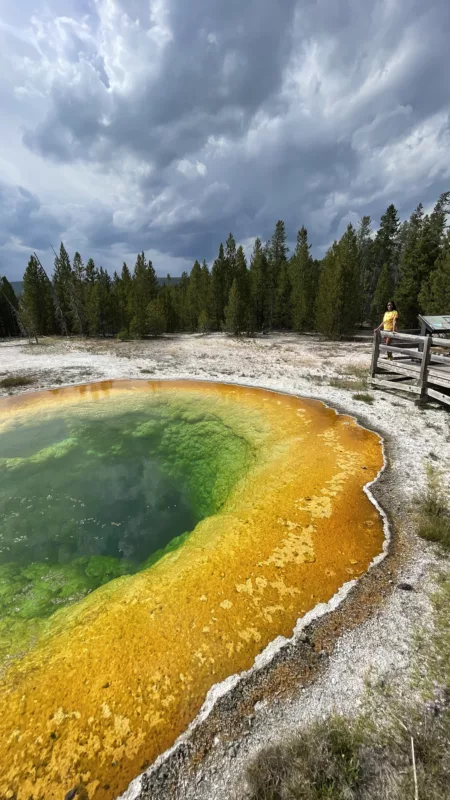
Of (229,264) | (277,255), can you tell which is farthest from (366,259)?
(229,264)

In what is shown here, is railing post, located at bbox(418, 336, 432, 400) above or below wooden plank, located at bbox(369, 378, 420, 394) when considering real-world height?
above

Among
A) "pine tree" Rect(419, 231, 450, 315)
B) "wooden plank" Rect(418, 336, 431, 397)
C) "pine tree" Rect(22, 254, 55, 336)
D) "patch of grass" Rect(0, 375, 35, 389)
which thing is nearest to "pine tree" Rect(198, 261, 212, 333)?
"pine tree" Rect(22, 254, 55, 336)

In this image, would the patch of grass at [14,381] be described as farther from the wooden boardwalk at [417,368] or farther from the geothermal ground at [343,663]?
the wooden boardwalk at [417,368]

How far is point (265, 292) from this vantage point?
39125 millimetres

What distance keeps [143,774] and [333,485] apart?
536 centimetres

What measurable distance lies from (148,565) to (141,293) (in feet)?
114

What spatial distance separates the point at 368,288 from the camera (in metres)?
47.3

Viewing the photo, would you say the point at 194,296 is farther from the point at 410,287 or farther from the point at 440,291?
the point at 440,291

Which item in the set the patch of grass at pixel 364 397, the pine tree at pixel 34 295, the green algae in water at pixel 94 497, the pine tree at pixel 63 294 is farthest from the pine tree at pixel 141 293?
the patch of grass at pixel 364 397

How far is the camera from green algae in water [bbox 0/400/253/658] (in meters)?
5.33

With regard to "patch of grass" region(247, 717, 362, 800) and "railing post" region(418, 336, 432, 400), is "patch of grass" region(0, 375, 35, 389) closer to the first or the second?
"patch of grass" region(247, 717, 362, 800)

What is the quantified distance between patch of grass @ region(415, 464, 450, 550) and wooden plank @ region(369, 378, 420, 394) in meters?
5.32

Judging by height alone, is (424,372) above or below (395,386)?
above

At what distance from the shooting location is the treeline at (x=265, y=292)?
98.3 ft
